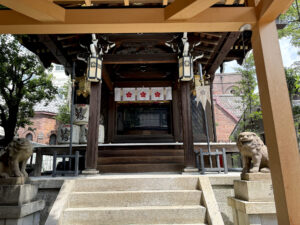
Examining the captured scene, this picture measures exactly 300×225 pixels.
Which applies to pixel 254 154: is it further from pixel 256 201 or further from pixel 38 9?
pixel 38 9

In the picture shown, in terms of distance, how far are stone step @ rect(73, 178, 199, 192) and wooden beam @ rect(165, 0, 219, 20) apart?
10.3ft

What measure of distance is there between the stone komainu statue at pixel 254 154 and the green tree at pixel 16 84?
331 inches

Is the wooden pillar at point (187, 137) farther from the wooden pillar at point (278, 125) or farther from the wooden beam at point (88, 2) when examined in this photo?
the wooden beam at point (88, 2)

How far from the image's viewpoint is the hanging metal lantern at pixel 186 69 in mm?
6489

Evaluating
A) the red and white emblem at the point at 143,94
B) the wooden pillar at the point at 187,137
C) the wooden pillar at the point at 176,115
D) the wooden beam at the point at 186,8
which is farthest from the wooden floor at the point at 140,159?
the wooden beam at the point at 186,8

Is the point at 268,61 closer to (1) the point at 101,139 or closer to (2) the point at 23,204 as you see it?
(2) the point at 23,204

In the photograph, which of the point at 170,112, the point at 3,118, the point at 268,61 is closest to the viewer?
the point at 268,61

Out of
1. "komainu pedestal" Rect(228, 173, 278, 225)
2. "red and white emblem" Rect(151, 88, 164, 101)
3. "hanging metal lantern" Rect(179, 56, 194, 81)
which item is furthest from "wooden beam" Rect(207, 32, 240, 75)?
"komainu pedestal" Rect(228, 173, 278, 225)

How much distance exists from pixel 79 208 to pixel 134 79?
7130mm

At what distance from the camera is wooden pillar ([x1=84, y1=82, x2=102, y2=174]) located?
20.0 ft

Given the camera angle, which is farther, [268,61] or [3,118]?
[3,118]

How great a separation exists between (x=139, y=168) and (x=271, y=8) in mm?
5789

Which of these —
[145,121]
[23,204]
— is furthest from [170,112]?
[23,204]

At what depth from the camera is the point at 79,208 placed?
3.92 meters
